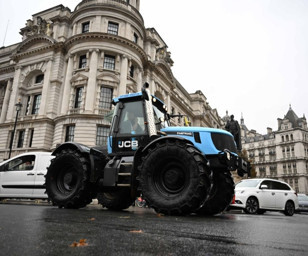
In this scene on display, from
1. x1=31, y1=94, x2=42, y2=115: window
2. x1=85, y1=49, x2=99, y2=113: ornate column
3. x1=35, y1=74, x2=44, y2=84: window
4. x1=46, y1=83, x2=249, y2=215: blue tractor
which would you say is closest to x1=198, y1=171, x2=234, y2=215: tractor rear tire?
x1=46, y1=83, x2=249, y2=215: blue tractor

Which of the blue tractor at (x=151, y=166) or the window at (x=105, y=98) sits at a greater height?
the window at (x=105, y=98)

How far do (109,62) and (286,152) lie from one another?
73.1 metres

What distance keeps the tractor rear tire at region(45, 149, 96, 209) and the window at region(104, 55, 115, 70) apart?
2442 centimetres

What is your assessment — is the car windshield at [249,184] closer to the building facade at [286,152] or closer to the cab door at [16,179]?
the cab door at [16,179]

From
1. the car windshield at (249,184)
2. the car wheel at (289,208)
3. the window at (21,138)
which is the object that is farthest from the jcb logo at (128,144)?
the window at (21,138)

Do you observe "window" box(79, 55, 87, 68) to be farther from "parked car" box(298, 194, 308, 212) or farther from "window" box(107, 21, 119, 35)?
"parked car" box(298, 194, 308, 212)

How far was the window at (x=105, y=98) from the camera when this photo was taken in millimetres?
28548

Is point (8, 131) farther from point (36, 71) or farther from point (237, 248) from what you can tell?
point (237, 248)

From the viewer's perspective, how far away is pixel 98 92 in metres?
28.4

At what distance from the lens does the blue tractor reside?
4977 millimetres

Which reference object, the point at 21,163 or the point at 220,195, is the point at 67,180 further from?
the point at 21,163

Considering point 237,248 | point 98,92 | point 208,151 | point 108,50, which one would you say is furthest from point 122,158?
point 108,50

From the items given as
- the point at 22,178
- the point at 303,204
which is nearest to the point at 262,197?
the point at 303,204

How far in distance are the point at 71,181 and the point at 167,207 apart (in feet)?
10.4
